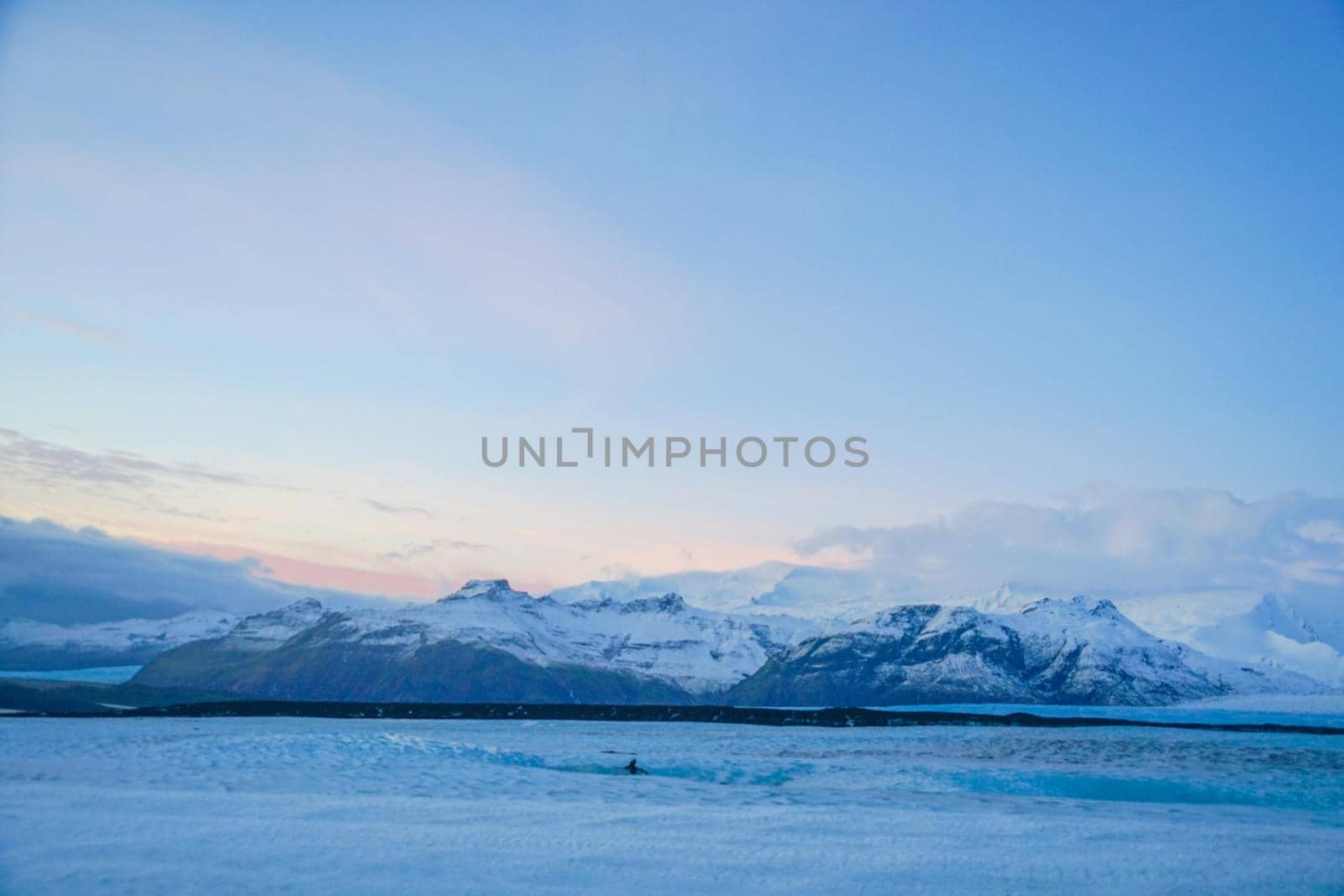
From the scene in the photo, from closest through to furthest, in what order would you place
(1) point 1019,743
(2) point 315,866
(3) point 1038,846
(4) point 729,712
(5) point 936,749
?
(2) point 315,866 → (3) point 1038,846 → (5) point 936,749 → (1) point 1019,743 → (4) point 729,712

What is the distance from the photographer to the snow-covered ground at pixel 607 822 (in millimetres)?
16125

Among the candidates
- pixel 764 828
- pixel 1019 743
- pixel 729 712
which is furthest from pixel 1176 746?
pixel 729 712

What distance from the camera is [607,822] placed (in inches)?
832

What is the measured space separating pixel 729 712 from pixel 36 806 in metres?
99.3

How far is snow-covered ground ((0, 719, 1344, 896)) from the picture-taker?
16.1m

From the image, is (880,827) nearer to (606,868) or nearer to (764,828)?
(764,828)

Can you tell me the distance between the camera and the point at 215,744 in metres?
35.5

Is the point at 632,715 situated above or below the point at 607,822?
below

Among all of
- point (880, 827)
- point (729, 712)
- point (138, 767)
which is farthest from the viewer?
point (729, 712)

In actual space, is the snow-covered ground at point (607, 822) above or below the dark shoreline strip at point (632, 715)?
above

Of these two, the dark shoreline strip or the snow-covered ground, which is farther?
the dark shoreline strip

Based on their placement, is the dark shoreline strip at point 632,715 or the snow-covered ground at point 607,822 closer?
the snow-covered ground at point 607,822

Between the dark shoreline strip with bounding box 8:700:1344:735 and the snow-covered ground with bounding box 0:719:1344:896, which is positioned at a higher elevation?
the snow-covered ground with bounding box 0:719:1344:896

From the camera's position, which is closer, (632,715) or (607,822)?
(607,822)
